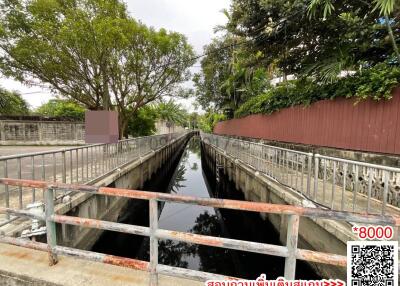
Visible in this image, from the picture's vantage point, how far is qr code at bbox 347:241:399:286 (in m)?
1.66

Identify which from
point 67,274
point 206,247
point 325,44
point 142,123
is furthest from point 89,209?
point 142,123

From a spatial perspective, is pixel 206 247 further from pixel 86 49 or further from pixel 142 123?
pixel 142 123

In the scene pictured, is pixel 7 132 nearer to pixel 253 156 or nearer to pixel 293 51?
pixel 253 156

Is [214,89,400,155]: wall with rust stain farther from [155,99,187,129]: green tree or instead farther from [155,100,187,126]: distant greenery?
[155,100,187,126]: distant greenery

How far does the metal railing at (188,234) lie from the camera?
1.71 metres

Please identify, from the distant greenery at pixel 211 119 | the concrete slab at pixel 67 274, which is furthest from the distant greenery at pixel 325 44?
the distant greenery at pixel 211 119

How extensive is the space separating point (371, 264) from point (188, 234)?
1433 mm

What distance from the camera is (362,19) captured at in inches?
267

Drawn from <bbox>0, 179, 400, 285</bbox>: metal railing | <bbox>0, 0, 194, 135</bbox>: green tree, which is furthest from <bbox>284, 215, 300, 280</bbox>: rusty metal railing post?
<bbox>0, 0, 194, 135</bbox>: green tree

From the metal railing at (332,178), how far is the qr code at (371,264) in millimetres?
1946

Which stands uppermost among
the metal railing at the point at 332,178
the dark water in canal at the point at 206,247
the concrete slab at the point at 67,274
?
the metal railing at the point at 332,178

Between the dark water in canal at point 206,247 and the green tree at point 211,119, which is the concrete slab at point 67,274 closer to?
the dark water in canal at point 206,247

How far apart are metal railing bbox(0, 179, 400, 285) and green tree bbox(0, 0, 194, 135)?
346 inches

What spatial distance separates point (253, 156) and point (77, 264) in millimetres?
7174
